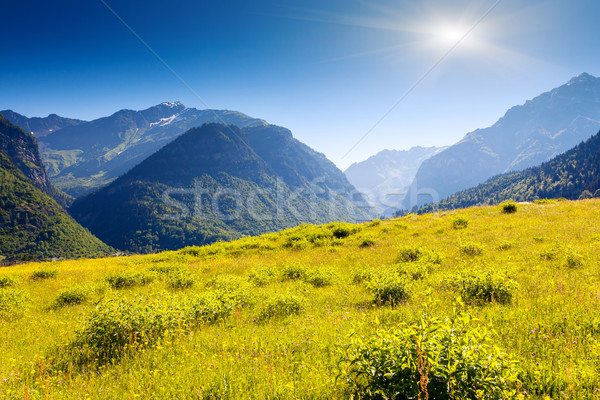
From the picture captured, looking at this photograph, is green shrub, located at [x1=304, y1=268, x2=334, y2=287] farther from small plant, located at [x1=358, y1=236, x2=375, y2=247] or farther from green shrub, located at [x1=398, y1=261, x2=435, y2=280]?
small plant, located at [x1=358, y1=236, x2=375, y2=247]

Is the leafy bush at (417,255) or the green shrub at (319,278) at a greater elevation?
the leafy bush at (417,255)

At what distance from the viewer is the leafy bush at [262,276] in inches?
469

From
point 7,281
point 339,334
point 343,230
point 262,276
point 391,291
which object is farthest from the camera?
point 343,230

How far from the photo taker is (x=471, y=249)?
12297 millimetres

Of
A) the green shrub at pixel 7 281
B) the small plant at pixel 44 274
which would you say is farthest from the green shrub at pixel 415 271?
the small plant at pixel 44 274

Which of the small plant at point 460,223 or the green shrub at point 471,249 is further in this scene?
the small plant at point 460,223

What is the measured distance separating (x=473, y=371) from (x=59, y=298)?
49.4ft

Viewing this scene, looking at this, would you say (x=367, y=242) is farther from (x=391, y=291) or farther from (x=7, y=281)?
(x=7, y=281)

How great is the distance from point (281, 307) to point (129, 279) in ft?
34.4

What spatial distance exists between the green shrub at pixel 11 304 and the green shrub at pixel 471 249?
61.3ft

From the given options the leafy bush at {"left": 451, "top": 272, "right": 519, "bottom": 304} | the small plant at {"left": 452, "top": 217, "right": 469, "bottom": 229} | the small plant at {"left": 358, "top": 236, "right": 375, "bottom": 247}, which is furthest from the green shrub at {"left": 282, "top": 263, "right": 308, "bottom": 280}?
the small plant at {"left": 452, "top": 217, "right": 469, "bottom": 229}

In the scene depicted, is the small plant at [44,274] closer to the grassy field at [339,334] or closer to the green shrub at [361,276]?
the grassy field at [339,334]

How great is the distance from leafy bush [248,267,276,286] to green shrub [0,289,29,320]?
8685 mm

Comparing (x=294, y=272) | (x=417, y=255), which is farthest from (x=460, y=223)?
(x=294, y=272)
